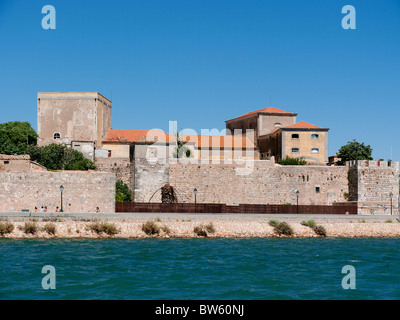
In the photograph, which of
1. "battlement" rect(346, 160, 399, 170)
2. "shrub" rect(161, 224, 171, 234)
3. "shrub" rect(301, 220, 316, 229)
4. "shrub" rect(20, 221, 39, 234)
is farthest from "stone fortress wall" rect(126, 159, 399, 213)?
"shrub" rect(20, 221, 39, 234)

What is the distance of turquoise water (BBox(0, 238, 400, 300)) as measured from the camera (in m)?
17.5

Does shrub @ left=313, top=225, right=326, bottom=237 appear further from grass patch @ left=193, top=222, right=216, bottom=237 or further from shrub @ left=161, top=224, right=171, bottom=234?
shrub @ left=161, top=224, right=171, bottom=234

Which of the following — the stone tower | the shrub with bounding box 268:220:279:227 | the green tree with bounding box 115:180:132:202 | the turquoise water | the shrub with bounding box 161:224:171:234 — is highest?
the stone tower

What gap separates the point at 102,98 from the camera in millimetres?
65125

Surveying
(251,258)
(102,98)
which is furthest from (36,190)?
(102,98)

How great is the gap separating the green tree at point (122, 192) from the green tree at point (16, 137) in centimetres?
1666

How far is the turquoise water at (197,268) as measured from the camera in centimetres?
1752

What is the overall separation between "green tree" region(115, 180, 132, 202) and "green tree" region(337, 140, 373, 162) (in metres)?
25.4

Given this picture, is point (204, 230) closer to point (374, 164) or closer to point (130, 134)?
point (374, 164)

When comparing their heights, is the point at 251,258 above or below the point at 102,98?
below

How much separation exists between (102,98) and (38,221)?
115 ft

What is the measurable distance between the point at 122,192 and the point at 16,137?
22.0 m

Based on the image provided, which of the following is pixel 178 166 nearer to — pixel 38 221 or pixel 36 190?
pixel 36 190

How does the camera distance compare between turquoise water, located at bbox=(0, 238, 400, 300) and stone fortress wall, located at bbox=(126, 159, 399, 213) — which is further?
stone fortress wall, located at bbox=(126, 159, 399, 213)
